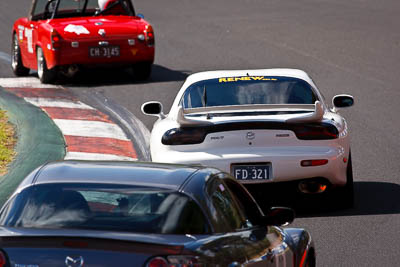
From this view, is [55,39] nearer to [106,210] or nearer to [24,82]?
[24,82]

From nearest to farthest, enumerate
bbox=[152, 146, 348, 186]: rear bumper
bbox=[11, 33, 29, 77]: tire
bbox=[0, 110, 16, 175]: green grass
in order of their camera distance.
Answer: bbox=[152, 146, 348, 186]: rear bumper
bbox=[0, 110, 16, 175]: green grass
bbox=[11, 33, 29, 77]: tire

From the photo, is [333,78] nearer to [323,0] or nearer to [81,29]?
[81,29]

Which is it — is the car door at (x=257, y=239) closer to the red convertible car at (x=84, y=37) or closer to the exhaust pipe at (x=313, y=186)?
the exhaust pipe at (x=313, y=186)

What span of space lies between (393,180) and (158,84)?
7.79 meters

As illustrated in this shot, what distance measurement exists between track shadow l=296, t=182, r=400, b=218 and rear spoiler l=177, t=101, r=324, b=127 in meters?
0.91

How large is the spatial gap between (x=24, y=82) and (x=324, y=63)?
5.88 m

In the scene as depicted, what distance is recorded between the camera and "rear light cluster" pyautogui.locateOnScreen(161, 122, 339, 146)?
9.61m

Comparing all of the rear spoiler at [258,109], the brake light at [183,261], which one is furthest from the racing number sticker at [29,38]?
the brake light at [183,261]

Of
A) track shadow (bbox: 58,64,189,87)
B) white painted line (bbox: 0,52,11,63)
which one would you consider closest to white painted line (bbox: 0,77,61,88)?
track shadow (bbox: 58,64,189,87)

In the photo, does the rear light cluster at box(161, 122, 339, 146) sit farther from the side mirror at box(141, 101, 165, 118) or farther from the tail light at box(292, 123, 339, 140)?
the side mirror at box(141, 101, 165, 118)

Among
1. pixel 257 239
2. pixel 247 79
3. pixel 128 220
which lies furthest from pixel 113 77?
pixel 128 220

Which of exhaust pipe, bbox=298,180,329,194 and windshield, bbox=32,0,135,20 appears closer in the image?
exhaust pipe, bbox=298,180,329,194

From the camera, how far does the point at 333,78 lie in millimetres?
19484

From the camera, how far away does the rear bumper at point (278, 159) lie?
31.5 feet
